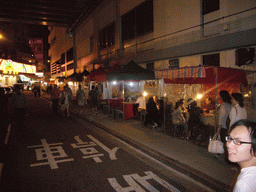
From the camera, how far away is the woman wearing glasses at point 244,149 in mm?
1499

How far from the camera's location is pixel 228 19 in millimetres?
9047

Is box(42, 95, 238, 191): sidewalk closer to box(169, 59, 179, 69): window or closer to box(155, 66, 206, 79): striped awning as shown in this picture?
box(155, 66, 206, 79): striped awning

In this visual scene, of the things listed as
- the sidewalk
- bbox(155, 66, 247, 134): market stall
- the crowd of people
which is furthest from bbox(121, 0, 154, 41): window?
the sidewalk

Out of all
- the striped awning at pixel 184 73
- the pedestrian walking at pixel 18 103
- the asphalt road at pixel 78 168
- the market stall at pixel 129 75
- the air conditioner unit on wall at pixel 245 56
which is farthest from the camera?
the market stall at pixel 129 75

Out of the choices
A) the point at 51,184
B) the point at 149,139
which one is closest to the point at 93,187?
the point at 51,184

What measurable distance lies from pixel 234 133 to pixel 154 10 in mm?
13553

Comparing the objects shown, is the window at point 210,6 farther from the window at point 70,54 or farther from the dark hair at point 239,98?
the window at point 70,54

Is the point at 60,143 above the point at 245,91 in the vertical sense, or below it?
below

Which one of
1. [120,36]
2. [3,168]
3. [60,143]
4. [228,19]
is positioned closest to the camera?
[3,168]

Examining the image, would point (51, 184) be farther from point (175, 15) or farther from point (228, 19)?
point (175, 15)

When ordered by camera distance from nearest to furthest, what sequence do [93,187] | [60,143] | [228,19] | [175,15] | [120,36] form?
[93,187], [60,143], [228,19], [175,15], [120,36]

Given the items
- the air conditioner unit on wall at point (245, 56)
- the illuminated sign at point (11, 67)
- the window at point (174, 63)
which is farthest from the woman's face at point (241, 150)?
the illuminated sign at point (11, 67)

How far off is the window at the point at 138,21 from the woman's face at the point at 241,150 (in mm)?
13998

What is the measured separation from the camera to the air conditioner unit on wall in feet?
25.5
